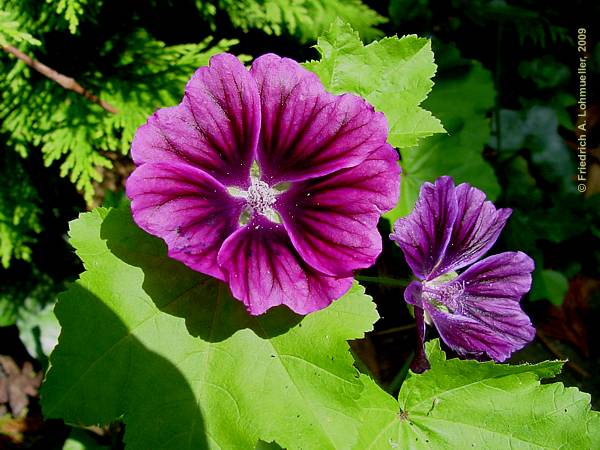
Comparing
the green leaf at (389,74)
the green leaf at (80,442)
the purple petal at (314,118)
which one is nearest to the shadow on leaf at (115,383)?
the purple petal at (314,118)

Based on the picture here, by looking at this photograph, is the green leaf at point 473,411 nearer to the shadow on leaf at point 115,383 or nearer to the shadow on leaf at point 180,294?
the shadow on leaf at point 180,294

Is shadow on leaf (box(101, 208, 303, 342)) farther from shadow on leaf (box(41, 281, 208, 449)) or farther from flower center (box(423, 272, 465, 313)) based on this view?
flower center (box(423, 272, 465, 313))

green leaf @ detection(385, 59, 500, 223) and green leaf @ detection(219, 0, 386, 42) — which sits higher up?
green leaf @ detection(219, 0, 386, 42)

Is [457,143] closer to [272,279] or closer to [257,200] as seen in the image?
[257,200]

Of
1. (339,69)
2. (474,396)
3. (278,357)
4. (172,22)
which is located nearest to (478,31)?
(172,22)

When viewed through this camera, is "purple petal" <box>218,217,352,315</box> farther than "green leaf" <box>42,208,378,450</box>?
No

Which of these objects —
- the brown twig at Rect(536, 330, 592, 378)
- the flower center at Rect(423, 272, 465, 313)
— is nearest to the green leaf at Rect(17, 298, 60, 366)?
the flower center at Rect(423, 272, 465, 313)

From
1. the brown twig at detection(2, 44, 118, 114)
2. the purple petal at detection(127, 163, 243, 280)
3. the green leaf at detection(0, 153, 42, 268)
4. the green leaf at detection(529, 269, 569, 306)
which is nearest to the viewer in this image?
the purple petal at detection(127, 163, 243, 280)

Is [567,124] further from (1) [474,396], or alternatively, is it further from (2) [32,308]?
(2) [32,308]
